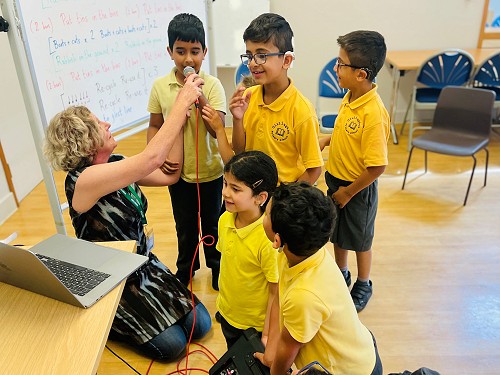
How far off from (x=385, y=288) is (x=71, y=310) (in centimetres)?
166

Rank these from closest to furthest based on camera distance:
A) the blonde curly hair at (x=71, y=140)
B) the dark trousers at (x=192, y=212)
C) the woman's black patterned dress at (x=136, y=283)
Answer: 1. the blonde curly hair at (x=71, y=140)
2. the woman's black patterned dress at (x=136, y=283)
3. the dark trousers at (x=192, y=212)

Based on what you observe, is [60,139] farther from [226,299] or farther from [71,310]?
[226,299]

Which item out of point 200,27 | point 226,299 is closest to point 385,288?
point 226,299

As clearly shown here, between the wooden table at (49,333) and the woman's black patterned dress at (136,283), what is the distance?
1.51 feet

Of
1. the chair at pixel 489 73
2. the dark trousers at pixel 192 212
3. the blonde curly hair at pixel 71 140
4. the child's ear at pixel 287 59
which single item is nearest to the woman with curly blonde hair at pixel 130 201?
the blonde curly hair at pixel 71 140

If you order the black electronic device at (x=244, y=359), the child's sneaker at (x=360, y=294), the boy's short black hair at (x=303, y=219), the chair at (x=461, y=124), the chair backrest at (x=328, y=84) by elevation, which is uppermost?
the boy's short black hair at (x=303, y=219)

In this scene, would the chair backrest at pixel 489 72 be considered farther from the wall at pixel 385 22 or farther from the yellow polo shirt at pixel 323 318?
the yellow polo shirt at pixel 323 318

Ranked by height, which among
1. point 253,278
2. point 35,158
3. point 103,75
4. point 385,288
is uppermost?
point 103,75

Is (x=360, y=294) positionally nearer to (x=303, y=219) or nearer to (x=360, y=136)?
(x=360, y=136)

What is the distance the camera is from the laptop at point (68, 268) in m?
0.99

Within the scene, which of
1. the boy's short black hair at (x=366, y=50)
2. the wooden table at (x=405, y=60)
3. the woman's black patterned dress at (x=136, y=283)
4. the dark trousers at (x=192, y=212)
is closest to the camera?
the woman's black patterned dress at (x=136, y=283)

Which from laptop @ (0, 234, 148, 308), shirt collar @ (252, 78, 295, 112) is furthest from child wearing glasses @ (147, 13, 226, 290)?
laptop @ (0, 234, 148, 308)

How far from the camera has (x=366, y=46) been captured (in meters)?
1.67

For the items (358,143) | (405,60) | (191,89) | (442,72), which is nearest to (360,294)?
(358,143)
